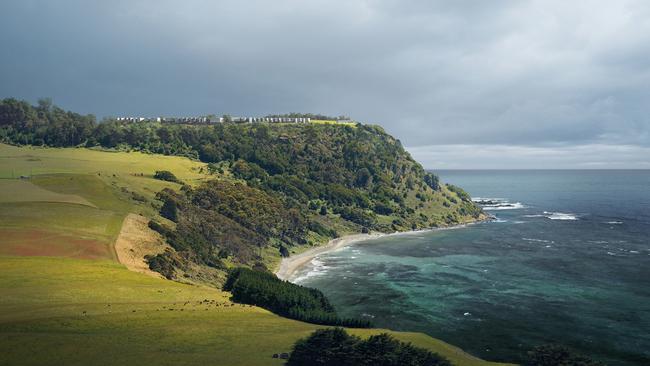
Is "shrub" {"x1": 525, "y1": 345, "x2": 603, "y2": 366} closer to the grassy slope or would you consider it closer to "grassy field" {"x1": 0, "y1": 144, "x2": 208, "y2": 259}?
the grassy slope

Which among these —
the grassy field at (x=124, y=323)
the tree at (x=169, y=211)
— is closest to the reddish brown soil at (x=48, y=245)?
the grassy field at (x=124, y=323)

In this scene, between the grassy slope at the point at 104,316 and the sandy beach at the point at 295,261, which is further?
the sandy beach at the point at 295,261

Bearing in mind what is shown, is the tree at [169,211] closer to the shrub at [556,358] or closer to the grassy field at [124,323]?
the grassy field at [124,323]

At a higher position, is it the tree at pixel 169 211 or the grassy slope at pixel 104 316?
the tree at pixel 169 211

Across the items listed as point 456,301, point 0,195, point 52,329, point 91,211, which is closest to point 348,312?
point 456,301

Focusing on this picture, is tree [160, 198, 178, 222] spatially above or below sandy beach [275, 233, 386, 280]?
above

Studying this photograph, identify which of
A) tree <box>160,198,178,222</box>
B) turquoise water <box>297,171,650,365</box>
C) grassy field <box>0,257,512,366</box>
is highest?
tree <box>160,198,178,222</box>

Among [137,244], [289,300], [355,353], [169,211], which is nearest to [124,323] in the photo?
[289,300]

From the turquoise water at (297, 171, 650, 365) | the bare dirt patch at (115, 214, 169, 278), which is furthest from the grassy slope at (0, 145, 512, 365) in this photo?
A: the turquoise water at (297, 171, 650, 365)
